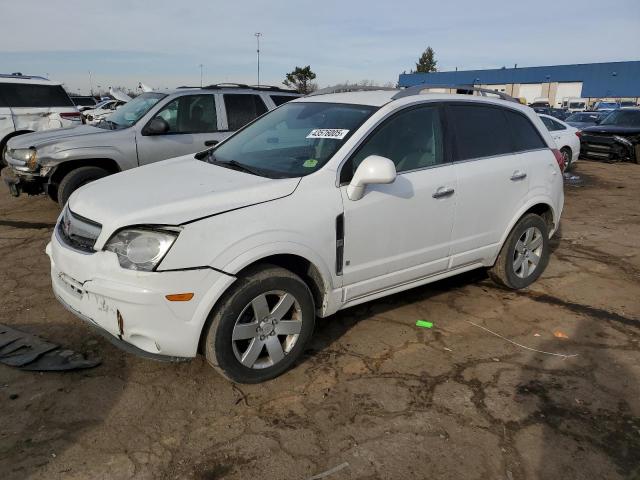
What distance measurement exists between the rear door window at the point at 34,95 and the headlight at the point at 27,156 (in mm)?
4476

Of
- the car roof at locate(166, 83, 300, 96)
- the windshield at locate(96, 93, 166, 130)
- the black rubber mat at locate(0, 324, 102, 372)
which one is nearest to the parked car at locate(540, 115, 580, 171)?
the car roof at locate(166, 83, 300, 96)

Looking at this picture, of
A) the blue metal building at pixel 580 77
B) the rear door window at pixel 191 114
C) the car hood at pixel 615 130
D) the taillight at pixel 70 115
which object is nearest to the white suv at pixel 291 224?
the rear door window at pixel 191 114

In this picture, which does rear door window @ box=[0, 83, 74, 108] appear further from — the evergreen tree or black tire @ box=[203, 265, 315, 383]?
the evergreen tree

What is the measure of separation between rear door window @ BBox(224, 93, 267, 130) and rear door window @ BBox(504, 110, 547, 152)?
388 centimetres

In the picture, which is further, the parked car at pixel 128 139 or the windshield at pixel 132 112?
the windshield at pixel 132 112

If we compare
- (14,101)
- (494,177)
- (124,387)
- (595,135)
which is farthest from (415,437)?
(595,135)

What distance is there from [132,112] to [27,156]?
4.79ft

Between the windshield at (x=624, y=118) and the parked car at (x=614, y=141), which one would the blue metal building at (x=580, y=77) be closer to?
the windshield at (x=624, y=118)

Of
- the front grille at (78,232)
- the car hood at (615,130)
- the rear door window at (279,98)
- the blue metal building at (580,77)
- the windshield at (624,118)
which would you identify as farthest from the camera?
the blue metal building at (580,77)

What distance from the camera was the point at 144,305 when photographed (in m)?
2.70

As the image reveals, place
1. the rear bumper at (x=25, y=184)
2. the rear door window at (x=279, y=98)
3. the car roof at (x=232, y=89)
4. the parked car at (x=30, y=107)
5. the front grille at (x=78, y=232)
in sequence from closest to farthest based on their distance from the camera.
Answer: the front grille at (x=78, y=232), the rear bumper at (x=25, y=184), the car roof at (x=232, y=89), the rear door window at (x=279, y=98), the parked car at (x=30, y=107)

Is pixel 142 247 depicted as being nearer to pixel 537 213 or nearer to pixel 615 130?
pixel 537 213

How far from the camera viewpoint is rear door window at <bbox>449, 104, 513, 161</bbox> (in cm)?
407

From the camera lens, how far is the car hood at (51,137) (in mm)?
6324
